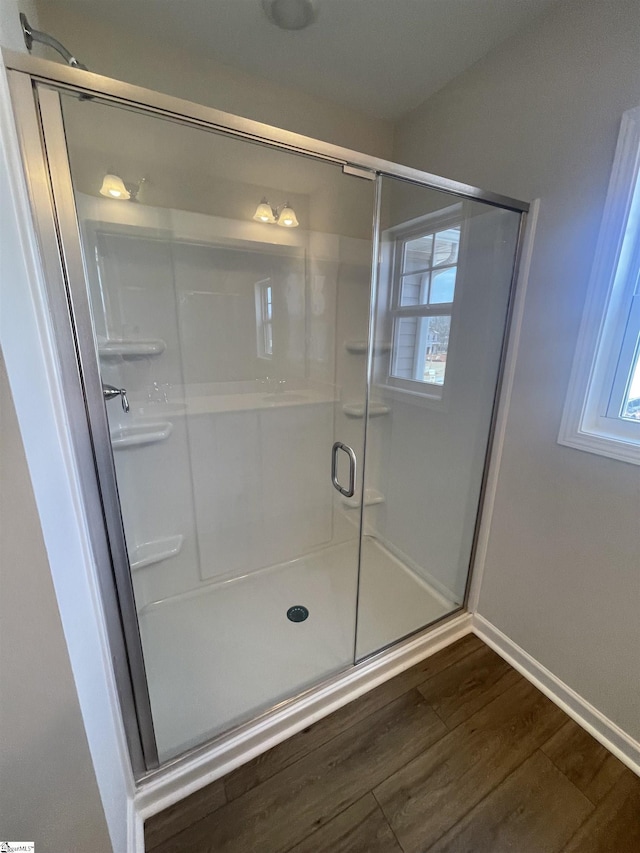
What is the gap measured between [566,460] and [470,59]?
5.59 feet

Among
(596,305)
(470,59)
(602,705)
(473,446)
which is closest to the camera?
(596,305)

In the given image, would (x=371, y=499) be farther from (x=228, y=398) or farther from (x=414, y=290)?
A: (x=414, y=290)

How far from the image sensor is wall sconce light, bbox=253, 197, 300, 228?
1797mm

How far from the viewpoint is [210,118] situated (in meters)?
0.86

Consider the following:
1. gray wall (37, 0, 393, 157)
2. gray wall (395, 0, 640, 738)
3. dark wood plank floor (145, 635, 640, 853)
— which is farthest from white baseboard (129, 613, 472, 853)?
gray wall (37, 0, 393, 157)

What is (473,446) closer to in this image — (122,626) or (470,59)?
(122,626)

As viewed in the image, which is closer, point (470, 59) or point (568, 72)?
point (568, 72)

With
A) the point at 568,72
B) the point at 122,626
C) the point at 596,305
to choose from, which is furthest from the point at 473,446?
the point at 122,626

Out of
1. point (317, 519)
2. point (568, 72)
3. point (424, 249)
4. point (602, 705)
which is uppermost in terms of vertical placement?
point (568, 72)

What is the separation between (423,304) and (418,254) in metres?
0.25

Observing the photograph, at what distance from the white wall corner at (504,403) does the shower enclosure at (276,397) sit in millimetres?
45

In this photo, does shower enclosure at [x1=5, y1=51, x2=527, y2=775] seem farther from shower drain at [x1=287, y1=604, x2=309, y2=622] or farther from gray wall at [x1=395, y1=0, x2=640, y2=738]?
gray wall at [x1=395, y1=0, x2=640, y2=738]

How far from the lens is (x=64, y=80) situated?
69 cm

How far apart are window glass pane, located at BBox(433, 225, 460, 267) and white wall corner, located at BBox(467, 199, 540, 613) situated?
325 mm
